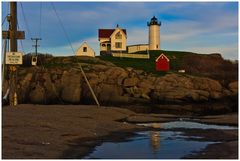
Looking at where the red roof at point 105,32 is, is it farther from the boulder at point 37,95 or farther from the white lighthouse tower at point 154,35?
the boulder at point 37,95

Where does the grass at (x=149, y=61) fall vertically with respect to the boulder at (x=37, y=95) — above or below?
above

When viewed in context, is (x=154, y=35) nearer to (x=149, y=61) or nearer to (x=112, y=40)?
(x=112, y=40)

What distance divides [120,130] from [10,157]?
32.6 ft

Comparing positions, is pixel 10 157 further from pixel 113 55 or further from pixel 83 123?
pixel 113 55

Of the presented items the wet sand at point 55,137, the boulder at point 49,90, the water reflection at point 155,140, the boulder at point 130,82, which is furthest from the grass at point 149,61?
the water reflection at point 155,140

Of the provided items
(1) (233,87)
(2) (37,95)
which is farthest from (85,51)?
(1) (233,87)

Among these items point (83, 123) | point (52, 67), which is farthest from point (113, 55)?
point (83, 123)

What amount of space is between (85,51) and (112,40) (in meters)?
8.39

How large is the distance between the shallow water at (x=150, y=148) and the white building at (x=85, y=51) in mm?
74523

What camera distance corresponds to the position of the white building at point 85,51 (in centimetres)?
9206

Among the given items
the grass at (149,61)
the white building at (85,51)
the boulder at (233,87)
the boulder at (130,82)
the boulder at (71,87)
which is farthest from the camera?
the white building at (85,51)

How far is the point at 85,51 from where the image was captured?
92.9m

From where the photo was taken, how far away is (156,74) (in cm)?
6912

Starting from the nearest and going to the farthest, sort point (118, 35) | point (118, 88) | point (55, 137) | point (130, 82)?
1. point (55, 137)
2. point (118, 88)
3. point (130, 82)
4. point (118, 35)
